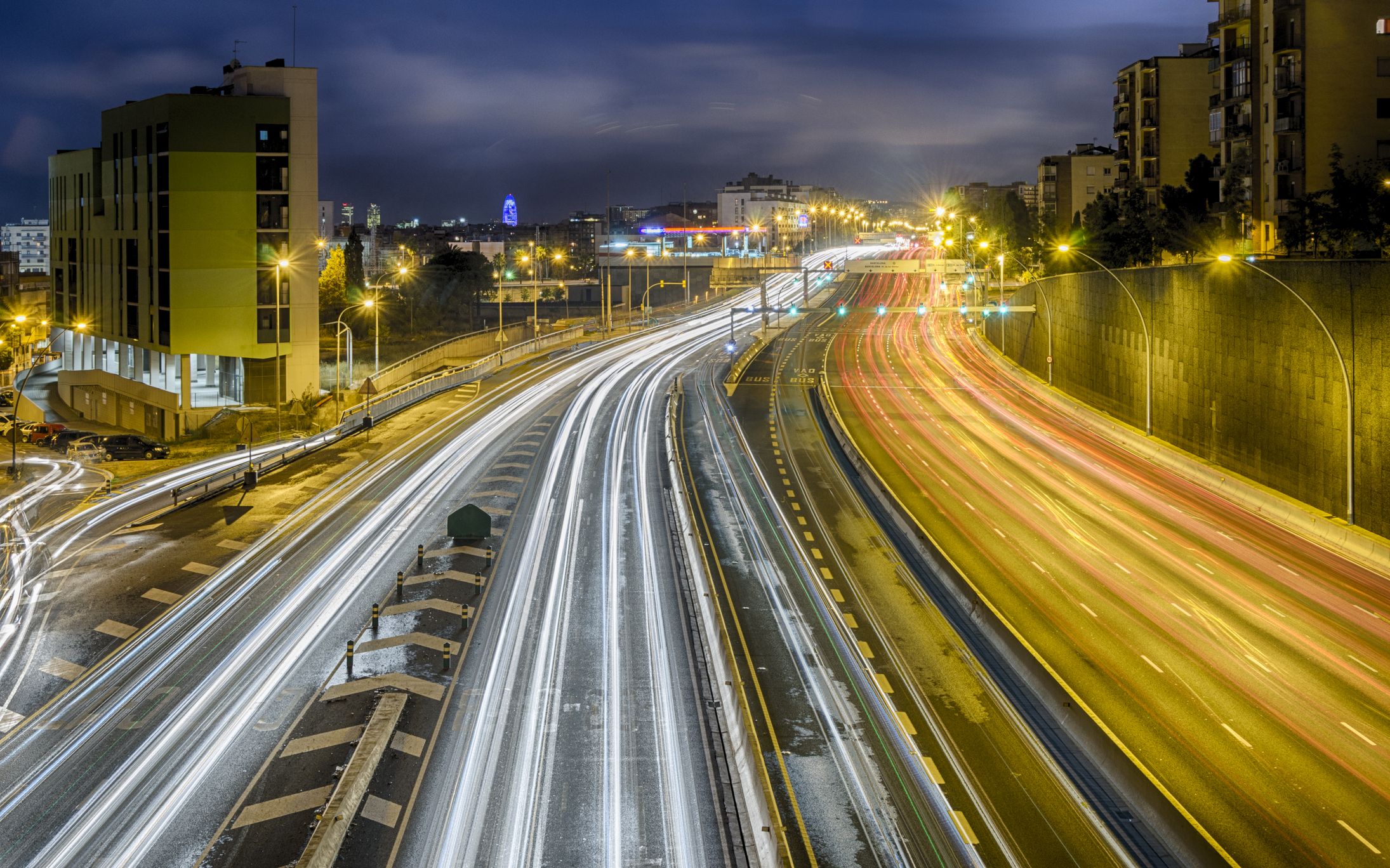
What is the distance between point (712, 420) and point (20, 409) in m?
49.4

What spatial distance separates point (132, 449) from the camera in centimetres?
5394

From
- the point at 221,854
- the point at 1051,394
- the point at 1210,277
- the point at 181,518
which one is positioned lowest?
the point at 221,854

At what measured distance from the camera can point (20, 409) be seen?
77.1 m

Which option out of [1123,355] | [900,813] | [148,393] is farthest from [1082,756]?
[148,393]

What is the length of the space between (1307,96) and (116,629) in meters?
59.2

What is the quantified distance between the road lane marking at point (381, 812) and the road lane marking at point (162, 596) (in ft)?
43.5

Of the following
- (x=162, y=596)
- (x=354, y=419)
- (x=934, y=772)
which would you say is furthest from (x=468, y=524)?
(x=354, y=419)

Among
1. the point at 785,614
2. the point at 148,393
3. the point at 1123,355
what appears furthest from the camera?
the point at 148,393

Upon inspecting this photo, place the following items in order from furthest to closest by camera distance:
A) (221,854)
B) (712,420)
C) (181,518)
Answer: (712,420), (181,518), (221,854)

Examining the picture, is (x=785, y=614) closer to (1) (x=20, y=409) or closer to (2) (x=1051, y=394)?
(2) (x=1051, y=394)

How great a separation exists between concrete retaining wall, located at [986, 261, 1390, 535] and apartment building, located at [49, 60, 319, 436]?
46.6 m

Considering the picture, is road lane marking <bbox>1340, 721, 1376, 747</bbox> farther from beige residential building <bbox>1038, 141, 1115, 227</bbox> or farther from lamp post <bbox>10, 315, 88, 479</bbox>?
beige residential building <bbox>1038, 141, 1115, 227</bbox>

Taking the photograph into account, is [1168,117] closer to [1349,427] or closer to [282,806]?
[1349,427]

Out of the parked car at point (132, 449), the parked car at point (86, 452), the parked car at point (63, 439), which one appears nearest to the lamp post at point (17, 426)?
the parked car at point (63, 439)
